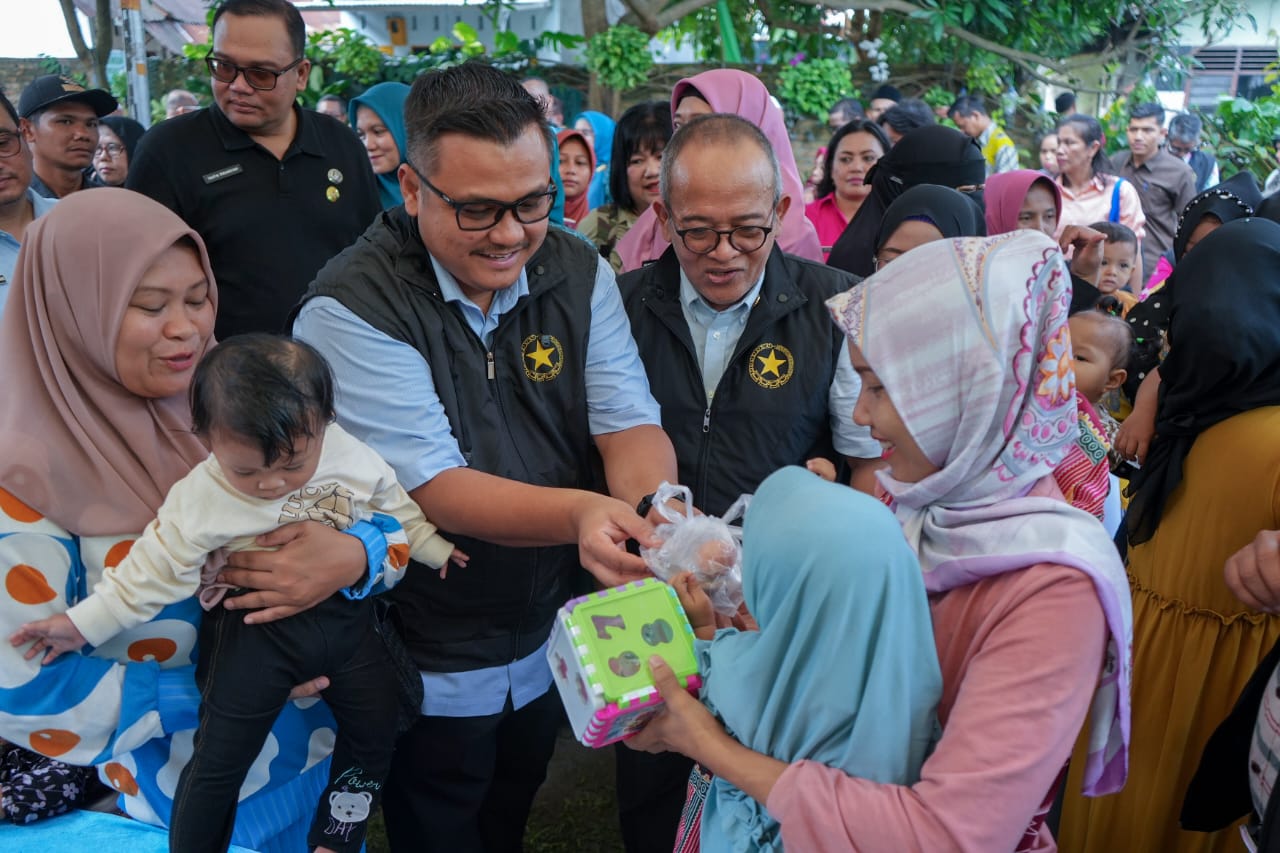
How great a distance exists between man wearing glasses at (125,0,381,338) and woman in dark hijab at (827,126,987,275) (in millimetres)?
2238

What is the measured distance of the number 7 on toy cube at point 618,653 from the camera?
5.09 feet

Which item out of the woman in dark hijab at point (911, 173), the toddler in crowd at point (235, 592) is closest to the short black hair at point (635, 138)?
the woman in dark hijab at point (911, 173)

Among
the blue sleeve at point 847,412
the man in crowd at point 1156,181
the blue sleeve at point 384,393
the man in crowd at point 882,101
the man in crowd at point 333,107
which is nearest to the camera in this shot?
the blue sleeve at point 384,393

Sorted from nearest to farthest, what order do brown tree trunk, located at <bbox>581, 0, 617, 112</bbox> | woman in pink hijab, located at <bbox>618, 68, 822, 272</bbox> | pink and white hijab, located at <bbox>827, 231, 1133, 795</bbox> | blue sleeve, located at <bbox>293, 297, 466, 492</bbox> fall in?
pink and white hijab, located at <bbox>827, 231, 1133, 795</bbox> → blue sleeve, located at <bbox>293, 297, 466, 492</bbox> → woman in pink hijab, located at <bbox>618, 68, 822, 272</bbox> → brown tree trunk, located at <bbox>581, 0, 617, 112</bbox>

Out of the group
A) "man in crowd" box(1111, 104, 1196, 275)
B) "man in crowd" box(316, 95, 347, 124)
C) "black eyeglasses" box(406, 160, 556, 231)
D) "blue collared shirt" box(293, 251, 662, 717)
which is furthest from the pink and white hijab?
"man in crowd" box(316, 95, 347, 124)

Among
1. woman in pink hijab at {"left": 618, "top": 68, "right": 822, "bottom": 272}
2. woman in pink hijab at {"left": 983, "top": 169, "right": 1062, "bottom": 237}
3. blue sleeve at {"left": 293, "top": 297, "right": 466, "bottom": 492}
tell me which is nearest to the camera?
blue sleeve at {"left": 293, "top": 297, "right": 466, "bottom": 492}

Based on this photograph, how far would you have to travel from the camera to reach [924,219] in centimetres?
348

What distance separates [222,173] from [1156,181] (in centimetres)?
735

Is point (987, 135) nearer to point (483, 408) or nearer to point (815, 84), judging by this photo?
point (815, 84)

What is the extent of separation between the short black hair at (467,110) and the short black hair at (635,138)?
2.33 m

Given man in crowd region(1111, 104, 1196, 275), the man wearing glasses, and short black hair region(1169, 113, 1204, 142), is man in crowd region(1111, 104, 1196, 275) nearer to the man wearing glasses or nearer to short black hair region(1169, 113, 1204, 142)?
short black hair region(1169, 113, 1204, 142)

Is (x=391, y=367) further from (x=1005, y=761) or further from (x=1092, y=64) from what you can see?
(x=1092, y=64)

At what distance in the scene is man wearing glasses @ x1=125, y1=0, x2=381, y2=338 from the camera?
3.70 m

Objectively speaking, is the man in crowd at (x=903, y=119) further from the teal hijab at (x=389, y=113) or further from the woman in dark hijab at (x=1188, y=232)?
the teal hijab at (x=389, y=113)
